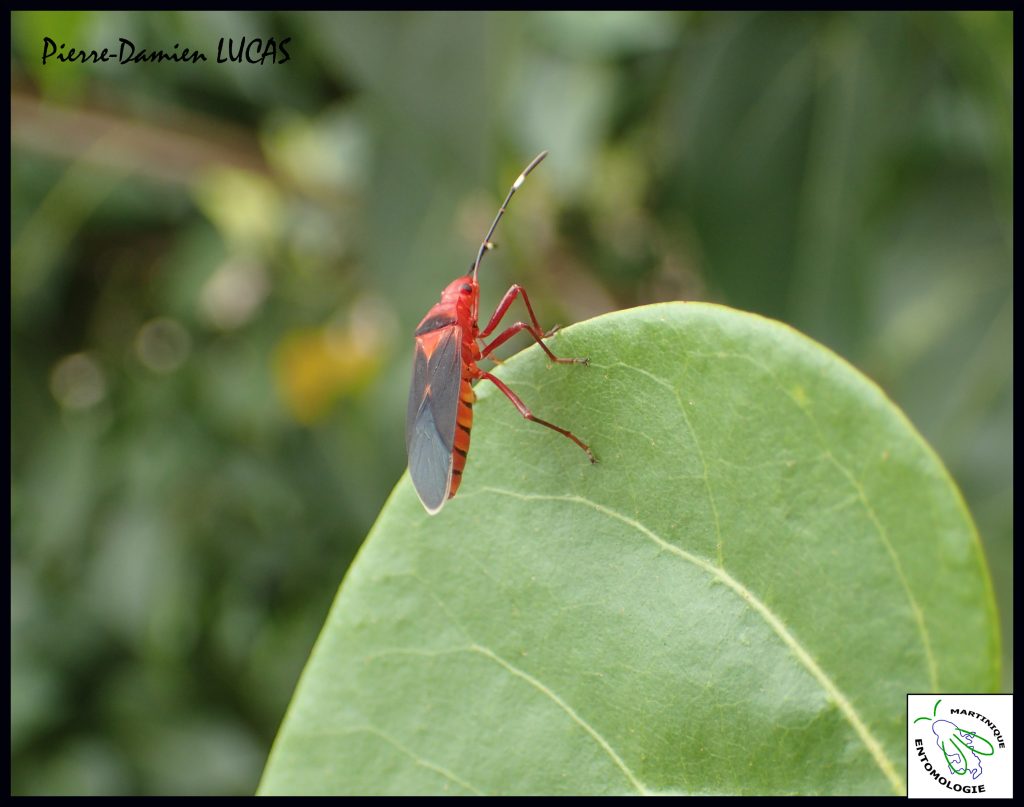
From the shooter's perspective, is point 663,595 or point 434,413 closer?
point 663,595

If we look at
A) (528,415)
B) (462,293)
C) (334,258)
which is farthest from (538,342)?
(334,258)

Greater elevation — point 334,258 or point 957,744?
point 334,258

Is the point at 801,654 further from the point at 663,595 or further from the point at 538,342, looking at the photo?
the point at 538,342

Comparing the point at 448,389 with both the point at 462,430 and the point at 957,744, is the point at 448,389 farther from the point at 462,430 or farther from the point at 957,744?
the point at 957,744

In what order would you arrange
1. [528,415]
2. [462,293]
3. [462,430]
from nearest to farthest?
[528,415]
[462,430]
[462,293]

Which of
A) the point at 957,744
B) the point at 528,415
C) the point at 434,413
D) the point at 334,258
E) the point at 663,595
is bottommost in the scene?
the point at 957,744

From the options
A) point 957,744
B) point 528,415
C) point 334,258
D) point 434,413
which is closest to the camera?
point 957,744
